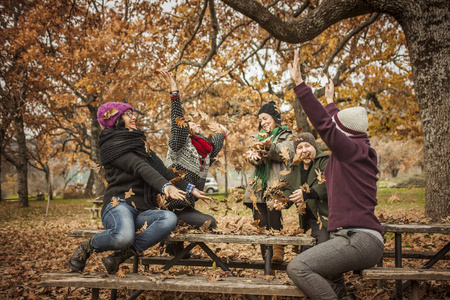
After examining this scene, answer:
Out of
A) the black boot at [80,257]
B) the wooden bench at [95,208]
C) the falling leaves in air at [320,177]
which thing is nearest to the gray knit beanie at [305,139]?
the falling leaves in air at [320,177]

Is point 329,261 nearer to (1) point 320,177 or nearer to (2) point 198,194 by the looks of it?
(1) point 320,177

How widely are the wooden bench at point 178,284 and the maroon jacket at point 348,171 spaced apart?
26.9 inches

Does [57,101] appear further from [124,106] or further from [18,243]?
[124,106]

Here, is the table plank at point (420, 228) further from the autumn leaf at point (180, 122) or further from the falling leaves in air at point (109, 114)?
the falling leaves in air at point (109, 114)

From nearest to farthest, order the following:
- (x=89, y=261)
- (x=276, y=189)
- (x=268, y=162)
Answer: (x=276, y=189) < (x=268, y=162) < (x=89, y=261)

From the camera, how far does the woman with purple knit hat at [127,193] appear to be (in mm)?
3133

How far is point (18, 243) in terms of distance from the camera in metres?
7.75

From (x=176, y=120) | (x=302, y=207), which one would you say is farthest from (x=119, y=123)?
(x=302, y=207)

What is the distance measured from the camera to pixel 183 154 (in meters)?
3.79

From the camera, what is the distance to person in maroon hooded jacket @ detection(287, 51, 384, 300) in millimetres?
2498

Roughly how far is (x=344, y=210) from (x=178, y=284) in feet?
4.74

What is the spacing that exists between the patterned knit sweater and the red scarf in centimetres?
5

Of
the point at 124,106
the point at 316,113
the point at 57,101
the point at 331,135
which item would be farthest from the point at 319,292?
the point at 57,101

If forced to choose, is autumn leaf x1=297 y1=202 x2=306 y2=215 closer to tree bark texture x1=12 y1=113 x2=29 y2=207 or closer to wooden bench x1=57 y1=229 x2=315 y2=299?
wooden bench x1=57 y1=229 x2=315 y2=299
